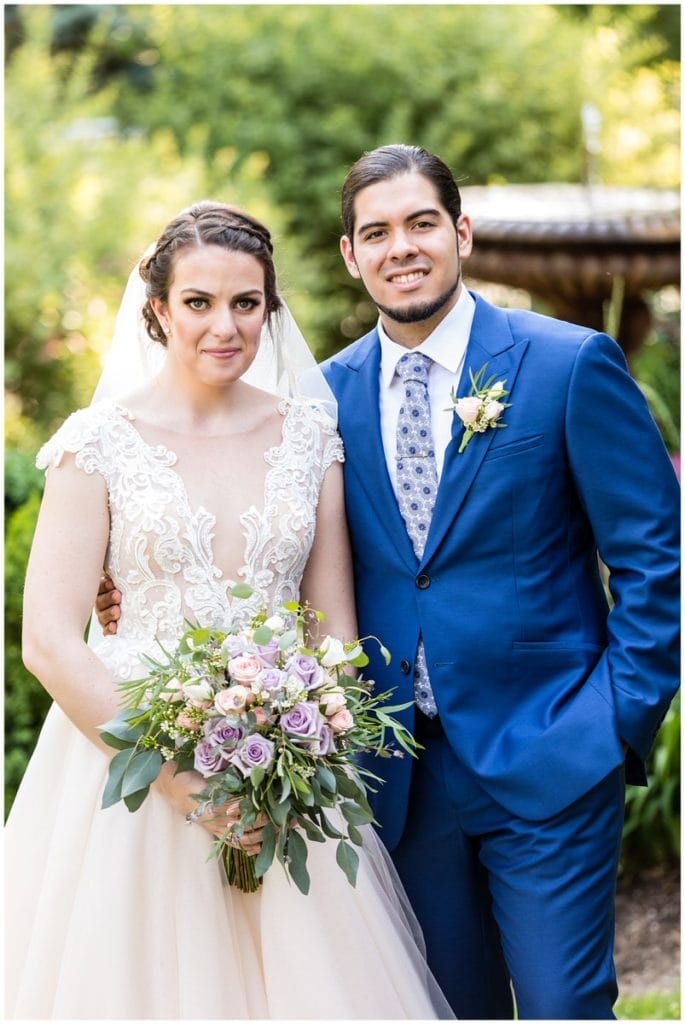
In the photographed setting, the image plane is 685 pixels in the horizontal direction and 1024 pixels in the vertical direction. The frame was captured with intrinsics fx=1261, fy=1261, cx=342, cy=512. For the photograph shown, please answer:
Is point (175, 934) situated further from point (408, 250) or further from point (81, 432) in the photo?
point (408, 250)

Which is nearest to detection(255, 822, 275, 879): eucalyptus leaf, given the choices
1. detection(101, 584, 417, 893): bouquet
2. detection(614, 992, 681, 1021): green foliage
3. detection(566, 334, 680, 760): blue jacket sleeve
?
detection(101, 584, 417, 893): bouquet

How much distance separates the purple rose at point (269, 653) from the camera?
255 cm

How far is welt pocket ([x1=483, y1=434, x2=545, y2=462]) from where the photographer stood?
304 centimetres

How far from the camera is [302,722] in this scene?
2.50 metres

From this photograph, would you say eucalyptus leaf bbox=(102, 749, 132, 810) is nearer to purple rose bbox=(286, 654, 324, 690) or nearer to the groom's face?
purple rose bbox=(286, 654, 324, 690)

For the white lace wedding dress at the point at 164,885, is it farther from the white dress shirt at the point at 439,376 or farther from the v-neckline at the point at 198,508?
the white dress shirt at the point at 439,376

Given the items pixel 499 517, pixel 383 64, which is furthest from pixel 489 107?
pixel 499 517

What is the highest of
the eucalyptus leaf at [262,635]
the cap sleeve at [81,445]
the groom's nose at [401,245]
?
the groom's nose at [401,245]

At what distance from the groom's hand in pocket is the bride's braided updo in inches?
28.1

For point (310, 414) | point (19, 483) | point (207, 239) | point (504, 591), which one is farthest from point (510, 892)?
point (19, 483)

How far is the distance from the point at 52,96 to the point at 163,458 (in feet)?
25.9

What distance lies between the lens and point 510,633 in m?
3.05

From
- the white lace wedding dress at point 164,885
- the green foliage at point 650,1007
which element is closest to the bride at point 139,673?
the white lace wedding dress at point 164,885

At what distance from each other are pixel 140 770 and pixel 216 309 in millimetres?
1059
